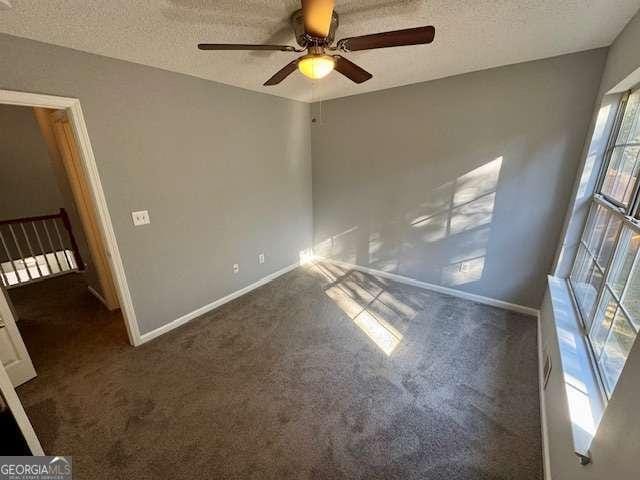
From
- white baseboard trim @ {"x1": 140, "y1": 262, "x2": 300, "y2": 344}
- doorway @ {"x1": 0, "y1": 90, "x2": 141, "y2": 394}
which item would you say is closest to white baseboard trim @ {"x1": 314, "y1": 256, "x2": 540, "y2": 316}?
white baseboard trim @ {"x1": 140, "y1": 262, "x2": 300, "y2": 344}

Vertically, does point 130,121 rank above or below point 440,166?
above

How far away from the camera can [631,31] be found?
5.23 ft

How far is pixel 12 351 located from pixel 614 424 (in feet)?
11.6

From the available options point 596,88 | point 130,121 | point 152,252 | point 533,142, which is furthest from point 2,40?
point 596,88

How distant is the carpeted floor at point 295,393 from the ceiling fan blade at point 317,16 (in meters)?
2.28

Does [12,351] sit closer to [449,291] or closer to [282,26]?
[282,26]

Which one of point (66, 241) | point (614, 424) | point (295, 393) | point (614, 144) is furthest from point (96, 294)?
point (614, 144)

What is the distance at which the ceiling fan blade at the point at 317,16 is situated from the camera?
1.10 m

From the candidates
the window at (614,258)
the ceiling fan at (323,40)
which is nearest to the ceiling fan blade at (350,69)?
the ceiling fan at (323,40)

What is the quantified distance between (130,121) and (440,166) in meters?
3.07

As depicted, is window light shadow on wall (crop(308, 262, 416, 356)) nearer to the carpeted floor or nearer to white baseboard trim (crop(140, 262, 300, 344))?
the carpeted floor

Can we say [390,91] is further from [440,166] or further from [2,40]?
[2,40]

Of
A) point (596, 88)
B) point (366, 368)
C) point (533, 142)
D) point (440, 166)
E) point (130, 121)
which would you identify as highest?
point (596, 88)

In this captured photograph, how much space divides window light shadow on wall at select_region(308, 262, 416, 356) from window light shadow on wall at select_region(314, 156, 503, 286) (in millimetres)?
412
